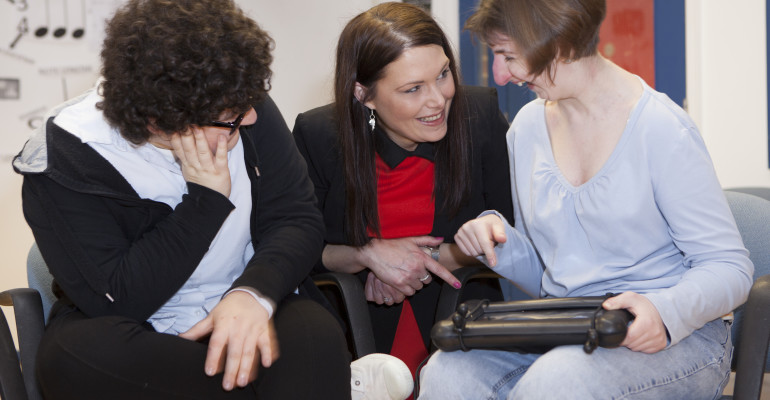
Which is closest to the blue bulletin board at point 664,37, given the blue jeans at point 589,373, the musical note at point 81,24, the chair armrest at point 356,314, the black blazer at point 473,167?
the black blazer at point 473,167

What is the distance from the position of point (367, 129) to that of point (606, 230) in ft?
2.65

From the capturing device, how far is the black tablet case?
1.33m

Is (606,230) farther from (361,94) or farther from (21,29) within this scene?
(21,29)

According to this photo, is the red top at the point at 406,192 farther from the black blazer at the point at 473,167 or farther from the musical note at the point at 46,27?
the musical note at the point at 46,27

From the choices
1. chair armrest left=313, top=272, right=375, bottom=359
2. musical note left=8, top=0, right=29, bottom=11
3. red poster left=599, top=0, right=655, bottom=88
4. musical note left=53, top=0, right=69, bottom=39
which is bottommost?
chair armrest left=313, top=272, right=375, bottom=359

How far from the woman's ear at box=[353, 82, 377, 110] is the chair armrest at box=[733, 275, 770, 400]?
1107mm

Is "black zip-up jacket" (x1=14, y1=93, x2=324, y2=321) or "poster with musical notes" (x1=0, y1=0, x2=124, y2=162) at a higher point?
"poster with musical notes" (x1=0, y1=0, x2=124, y2=162)

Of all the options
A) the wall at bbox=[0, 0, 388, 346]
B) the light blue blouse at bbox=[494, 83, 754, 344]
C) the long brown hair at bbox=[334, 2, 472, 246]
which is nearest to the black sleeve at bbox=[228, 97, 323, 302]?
the long brown hair at bbox=[334, 2, 472, 246]

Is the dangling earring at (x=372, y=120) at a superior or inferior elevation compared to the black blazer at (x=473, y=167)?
→ superior

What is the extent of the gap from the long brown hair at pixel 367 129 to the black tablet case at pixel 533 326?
2.16 ft

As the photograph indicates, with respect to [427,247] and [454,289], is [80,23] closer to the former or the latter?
[427,247]

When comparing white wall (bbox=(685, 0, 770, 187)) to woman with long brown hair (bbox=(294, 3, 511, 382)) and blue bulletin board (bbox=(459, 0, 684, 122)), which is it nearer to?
blue bulletin board (bbox=(459, 0, 684, 122))

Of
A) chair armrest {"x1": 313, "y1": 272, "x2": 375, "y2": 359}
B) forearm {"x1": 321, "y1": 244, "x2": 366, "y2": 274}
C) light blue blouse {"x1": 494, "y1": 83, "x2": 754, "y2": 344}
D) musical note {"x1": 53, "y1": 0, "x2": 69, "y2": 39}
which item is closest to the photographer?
light blue blouse {"x1": 494, "y1": 83, "x2": 754, "y2": 344}

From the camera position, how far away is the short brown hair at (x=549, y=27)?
1519mm
